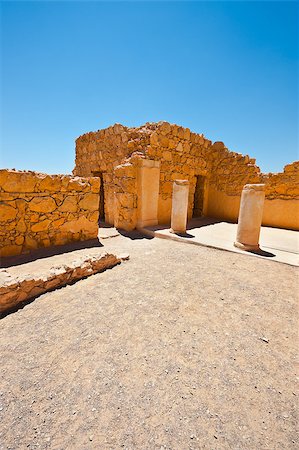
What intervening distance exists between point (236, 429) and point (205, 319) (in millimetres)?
1156

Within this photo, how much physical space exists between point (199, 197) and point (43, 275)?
27.6ft

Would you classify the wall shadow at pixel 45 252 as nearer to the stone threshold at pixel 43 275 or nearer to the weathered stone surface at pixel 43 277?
the stone threshold at pixel 43 275

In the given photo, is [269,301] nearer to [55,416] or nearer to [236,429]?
[236,429]

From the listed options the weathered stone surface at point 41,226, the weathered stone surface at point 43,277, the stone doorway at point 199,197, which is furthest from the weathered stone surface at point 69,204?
the stone doorway at point 199,197

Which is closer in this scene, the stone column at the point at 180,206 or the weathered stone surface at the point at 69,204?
the weathered stone surface at the point at 69,204

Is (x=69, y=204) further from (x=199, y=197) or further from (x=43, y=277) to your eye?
(x=199, y=197)

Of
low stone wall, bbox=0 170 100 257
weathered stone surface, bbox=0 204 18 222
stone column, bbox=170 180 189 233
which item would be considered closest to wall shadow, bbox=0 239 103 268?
low stone wall, bbox=0 170 100 257

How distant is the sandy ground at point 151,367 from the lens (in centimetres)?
139

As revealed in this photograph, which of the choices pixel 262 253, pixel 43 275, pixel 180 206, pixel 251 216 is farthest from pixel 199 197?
pixel 43 275

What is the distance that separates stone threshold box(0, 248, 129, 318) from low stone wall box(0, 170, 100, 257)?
0.73m

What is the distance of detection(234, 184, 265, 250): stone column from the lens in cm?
490

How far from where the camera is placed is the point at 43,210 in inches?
183

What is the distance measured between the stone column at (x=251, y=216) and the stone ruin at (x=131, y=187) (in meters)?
3.20

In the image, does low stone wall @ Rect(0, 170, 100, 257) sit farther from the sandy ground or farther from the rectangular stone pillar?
the sandy ground
